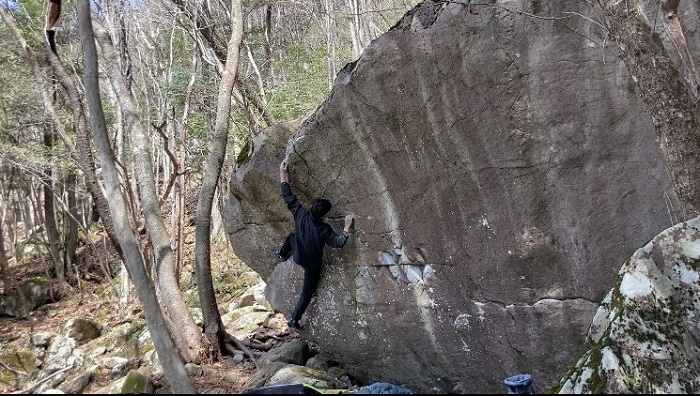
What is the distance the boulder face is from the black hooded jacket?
0.98 feet

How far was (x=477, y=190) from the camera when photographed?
591 cm

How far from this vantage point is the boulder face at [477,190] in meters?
5.16

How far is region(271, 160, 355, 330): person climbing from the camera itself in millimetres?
6891

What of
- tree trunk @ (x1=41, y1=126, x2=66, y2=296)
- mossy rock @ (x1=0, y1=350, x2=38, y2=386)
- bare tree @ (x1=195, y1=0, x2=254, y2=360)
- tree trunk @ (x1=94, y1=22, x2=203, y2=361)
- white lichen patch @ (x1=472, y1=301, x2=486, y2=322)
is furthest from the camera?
tree trunk @ (x1=41, y1=126, x2=66, y2=296)

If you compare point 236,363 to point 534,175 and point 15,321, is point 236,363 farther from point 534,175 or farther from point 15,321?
point 15,321

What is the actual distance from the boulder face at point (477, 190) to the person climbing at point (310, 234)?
20cm

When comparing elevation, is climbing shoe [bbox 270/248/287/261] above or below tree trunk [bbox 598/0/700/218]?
below

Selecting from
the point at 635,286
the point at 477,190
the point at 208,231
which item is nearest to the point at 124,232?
the point at 208,231

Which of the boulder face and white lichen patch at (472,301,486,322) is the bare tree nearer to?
the boulder face

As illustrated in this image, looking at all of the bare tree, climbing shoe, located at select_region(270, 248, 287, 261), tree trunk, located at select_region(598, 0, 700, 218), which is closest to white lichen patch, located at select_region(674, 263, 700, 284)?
tree trunk, located at select_region(598, 0, 700, 218)

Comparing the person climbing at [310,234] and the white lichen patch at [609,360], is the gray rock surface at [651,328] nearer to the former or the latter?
the white lichen patch at [609,360]

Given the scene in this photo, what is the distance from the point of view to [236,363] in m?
8.42

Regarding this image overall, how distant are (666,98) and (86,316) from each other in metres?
17.9

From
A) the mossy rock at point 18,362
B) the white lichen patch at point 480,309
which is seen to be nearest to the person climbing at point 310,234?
the white lichen patch at point 480,309
